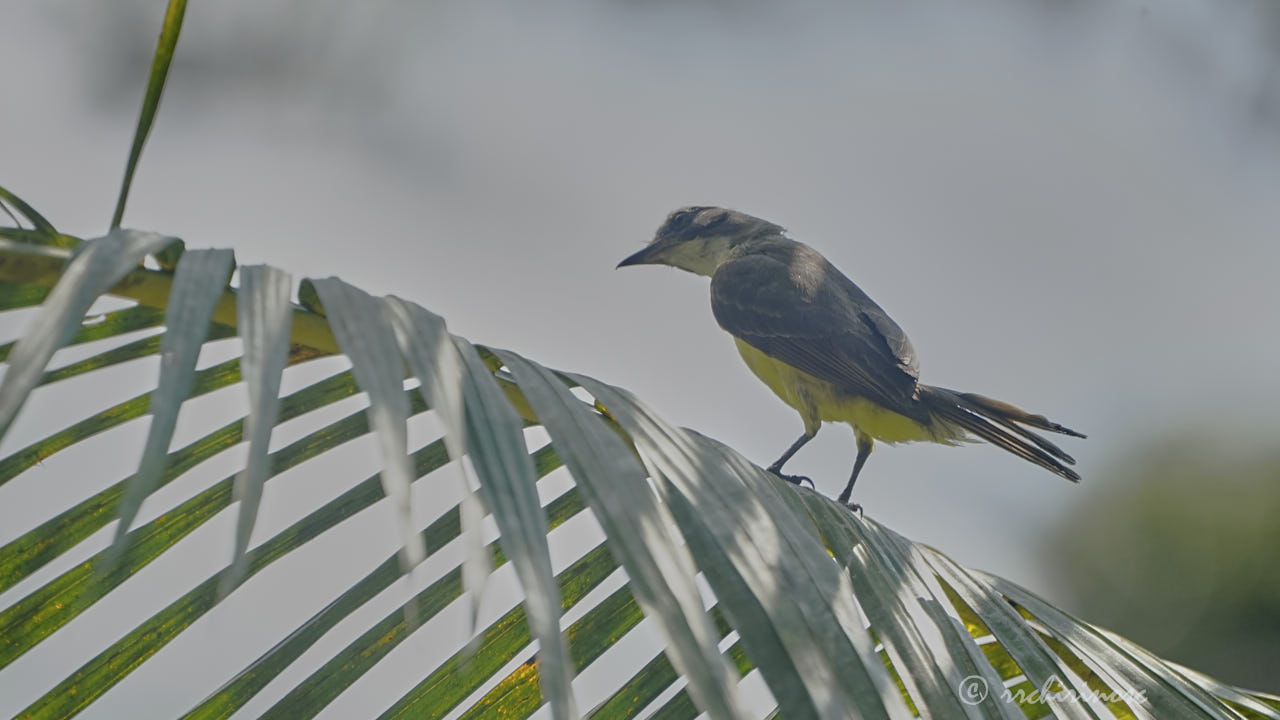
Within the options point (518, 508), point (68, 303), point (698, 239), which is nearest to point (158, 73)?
point (68, 303)

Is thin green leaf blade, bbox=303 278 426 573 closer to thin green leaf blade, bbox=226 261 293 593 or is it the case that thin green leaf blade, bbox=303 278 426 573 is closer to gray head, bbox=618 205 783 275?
thin green leaf blade, bbox=226 261 293 593

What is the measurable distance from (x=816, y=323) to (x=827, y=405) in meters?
0.41

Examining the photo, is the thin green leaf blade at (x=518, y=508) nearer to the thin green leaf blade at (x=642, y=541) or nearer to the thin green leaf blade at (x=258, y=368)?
the thin green leaf blade at (x=642, y=541)

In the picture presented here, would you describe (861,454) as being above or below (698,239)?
below

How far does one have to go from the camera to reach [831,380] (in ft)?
18.8

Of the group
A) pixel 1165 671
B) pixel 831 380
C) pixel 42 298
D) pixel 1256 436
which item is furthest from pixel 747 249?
pixel 1256 436

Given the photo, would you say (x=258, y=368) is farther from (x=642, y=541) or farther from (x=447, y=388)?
(x=642, y=541)

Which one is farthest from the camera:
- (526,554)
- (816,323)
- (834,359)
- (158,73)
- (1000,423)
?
(816,323)

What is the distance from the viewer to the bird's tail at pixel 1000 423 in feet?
14.0

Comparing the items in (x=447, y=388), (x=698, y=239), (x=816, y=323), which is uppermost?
(x=698, y=239)

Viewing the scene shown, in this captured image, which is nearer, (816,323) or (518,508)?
(518,508)

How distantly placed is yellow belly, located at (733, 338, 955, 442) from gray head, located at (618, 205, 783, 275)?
49.5 inches

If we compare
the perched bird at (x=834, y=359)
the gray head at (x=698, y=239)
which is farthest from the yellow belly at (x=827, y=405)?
the gray head at (x=698, y=239)

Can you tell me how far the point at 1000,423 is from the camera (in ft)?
15.1
